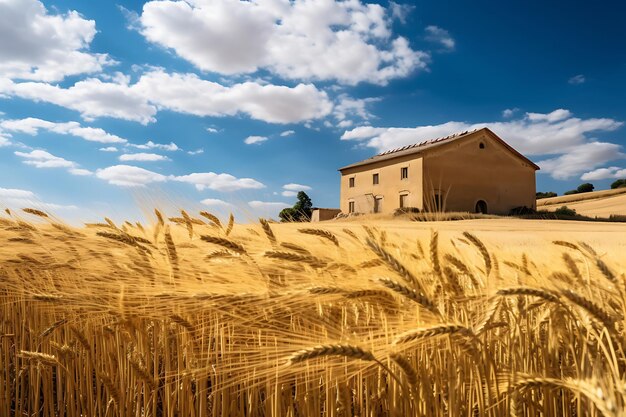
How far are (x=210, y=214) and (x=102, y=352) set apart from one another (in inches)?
39.4

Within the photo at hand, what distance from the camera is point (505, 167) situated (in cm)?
3209

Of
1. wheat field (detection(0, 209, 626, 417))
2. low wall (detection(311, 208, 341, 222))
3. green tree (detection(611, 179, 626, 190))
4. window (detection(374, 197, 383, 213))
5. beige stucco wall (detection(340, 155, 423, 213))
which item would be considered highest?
green tree (detection(611, 179, 626, 190))

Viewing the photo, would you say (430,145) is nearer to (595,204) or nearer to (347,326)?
(595,204)

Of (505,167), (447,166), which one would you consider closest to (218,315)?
(447,166)

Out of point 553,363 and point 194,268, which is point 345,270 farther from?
point 553,363

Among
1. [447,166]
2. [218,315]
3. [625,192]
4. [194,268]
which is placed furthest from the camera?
[625,192]

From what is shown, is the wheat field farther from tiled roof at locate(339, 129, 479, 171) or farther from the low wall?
the low wall

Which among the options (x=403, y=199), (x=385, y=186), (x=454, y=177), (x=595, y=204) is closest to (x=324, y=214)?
(x=385, y=186)

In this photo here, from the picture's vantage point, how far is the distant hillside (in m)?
38.0

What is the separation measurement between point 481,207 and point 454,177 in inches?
115

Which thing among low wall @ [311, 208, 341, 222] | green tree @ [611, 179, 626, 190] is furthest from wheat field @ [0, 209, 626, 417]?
green tree @ [611, 179, 626, 190]

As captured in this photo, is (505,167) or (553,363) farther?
(505,167)

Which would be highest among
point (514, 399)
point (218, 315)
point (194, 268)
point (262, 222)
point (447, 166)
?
point (447, 166)

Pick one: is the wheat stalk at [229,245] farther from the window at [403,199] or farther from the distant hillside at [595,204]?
the distant hillside at [595,204]
